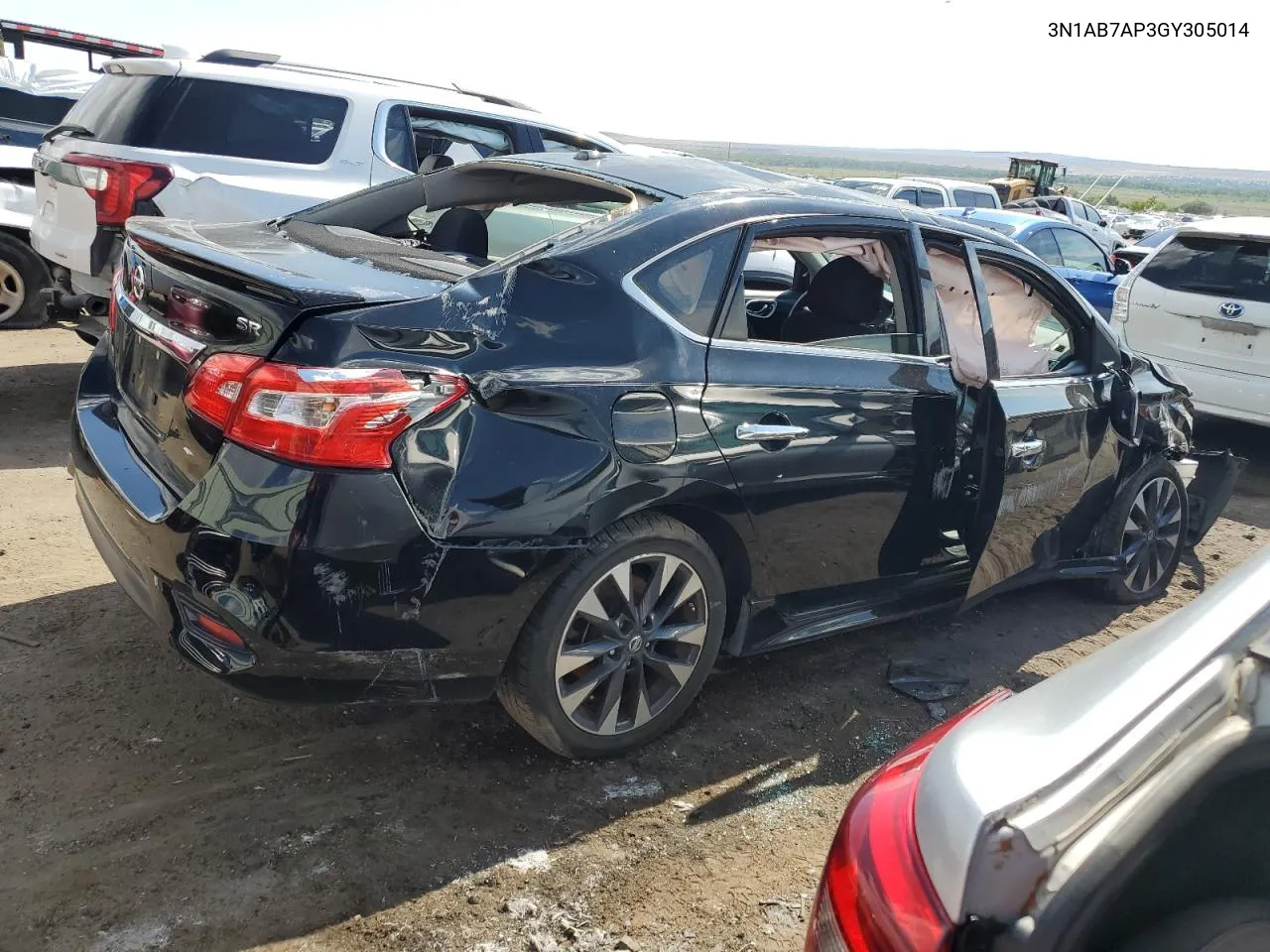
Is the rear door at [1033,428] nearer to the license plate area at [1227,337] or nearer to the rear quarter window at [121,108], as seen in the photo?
the license plate area at [1227,337]

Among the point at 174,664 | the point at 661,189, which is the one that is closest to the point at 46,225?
the point at 174,664

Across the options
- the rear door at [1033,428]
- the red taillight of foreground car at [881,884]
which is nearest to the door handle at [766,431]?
the rear door at [1033,428]

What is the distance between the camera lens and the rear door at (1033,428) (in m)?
3.71

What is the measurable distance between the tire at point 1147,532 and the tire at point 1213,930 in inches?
135

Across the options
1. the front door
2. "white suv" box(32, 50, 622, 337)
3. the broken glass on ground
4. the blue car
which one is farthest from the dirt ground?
the blue car

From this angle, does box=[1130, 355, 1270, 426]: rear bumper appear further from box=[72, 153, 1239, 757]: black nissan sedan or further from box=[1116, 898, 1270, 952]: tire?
box=[1116, 898, 1270, 952]: tire

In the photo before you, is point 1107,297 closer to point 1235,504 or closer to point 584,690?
point 1235,504

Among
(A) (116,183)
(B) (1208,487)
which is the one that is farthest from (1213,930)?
(A) (116,183)

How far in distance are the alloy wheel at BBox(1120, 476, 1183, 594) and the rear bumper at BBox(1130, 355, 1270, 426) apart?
2535 mm

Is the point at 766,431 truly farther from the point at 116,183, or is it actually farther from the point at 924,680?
the point at 116,183

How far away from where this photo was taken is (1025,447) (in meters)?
3.81

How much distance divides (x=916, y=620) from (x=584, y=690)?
6.60ft

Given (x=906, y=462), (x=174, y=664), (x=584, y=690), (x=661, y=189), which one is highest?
(x=661, y=189)

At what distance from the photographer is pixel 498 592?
8.64 feet
